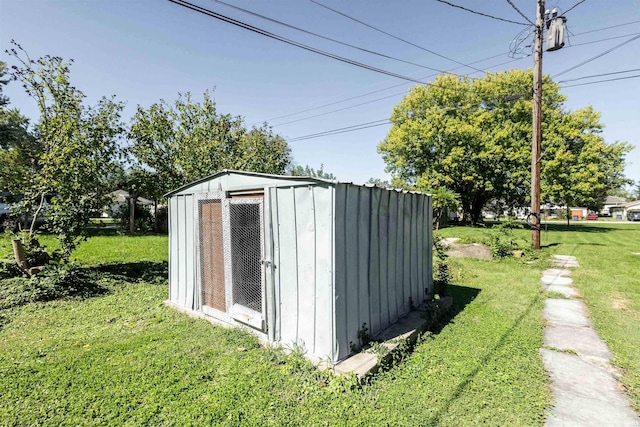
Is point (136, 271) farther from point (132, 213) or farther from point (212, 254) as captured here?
point (132, 213)

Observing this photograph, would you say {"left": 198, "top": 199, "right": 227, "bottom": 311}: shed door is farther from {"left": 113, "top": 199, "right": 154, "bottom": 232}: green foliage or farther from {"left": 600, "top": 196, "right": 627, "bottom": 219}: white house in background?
{"left": 600, "top": 196, "right": 627, "bottom": 219}: white house in background

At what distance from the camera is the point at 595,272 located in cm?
652

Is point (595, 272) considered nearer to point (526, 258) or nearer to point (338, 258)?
point (526, 258)

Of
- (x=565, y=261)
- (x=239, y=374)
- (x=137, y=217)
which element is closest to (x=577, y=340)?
(x=239, y=374)

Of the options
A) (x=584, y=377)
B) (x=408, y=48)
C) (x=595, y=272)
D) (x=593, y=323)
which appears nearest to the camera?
(x=584, y=377)

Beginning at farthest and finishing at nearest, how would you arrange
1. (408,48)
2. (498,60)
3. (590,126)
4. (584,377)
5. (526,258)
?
1. (590,126)
2. (498,60)
3. (526,258)
4. (408,48)
5. (584,377)

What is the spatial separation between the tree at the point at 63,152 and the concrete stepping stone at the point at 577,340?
7.24m

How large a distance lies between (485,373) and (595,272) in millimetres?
6039

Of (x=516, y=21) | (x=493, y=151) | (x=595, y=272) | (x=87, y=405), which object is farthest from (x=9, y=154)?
(x=493, y=151)

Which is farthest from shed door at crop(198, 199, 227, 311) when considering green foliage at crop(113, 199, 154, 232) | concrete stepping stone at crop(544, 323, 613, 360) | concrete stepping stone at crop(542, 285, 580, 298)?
green foliage at crop(113, 199, 154, 232)

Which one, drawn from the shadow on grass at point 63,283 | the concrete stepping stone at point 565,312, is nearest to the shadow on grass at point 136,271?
the shadow on grass at point 63,283

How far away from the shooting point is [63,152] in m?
5.11

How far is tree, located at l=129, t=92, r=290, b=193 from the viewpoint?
738 centimetres

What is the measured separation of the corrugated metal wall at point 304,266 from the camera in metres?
2.57
